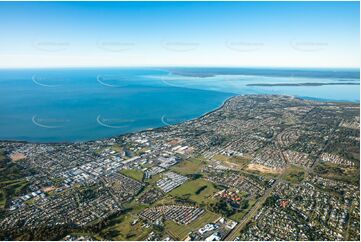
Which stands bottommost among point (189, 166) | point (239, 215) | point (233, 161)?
point (189, 166)

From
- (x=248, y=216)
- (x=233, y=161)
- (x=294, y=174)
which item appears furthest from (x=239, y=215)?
(x=233, y=161)

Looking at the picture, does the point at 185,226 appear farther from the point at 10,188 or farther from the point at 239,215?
the point at 10,188

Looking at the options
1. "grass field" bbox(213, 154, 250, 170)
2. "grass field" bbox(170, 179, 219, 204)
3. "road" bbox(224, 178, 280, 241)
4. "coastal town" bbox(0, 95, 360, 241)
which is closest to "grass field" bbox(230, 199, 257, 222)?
"coastal town" bbox(0, 95, 360, 241)

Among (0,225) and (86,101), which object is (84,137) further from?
(86,101)

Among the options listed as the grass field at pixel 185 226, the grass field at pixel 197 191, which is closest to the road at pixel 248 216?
the grass field at pixel 185 226

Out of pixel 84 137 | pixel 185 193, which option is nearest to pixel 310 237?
pixel 185 193

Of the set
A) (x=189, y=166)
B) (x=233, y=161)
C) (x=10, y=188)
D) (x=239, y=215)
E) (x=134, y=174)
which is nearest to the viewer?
(x=239, y=215)
